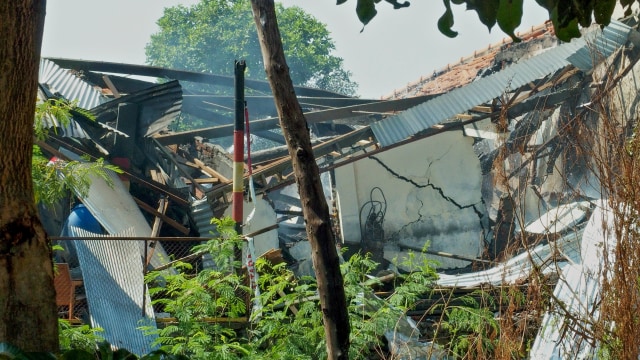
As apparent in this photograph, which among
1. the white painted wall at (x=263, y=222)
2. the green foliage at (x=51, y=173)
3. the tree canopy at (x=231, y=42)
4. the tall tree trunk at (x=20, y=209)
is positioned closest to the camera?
the tall tree trunk at (x=20, y=209)

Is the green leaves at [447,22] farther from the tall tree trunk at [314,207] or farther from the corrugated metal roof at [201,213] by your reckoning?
the corrugated metal roof at [201,213]

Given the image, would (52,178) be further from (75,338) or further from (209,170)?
(209,170)

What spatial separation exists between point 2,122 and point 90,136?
28.3ft

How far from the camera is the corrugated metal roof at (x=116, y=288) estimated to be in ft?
27.0

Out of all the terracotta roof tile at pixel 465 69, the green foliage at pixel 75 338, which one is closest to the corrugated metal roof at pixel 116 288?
the green foliage at pixel 75 338

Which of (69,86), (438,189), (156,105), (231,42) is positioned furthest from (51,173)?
(231,42)

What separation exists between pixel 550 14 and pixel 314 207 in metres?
2.76

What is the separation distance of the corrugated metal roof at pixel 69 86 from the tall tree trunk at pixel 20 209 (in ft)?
33.4

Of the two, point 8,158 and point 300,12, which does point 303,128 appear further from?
point 300,12

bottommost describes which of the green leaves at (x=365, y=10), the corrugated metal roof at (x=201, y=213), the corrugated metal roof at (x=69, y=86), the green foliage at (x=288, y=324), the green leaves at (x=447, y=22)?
the green foliage at (x=288, y=324)

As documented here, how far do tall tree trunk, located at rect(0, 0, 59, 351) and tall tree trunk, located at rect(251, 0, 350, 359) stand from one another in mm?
2636

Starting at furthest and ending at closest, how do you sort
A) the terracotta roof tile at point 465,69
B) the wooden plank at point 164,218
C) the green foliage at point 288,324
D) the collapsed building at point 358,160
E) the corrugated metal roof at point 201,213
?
the terracotta roof tile at point 465,69 → the corrugated metal roof at point 201,213 → the collapsed building at point 358,160 → the wooden plank at point 164,218 → the green foliage at point 288,324

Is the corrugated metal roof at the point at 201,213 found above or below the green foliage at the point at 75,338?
above

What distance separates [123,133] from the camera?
11727 mm
